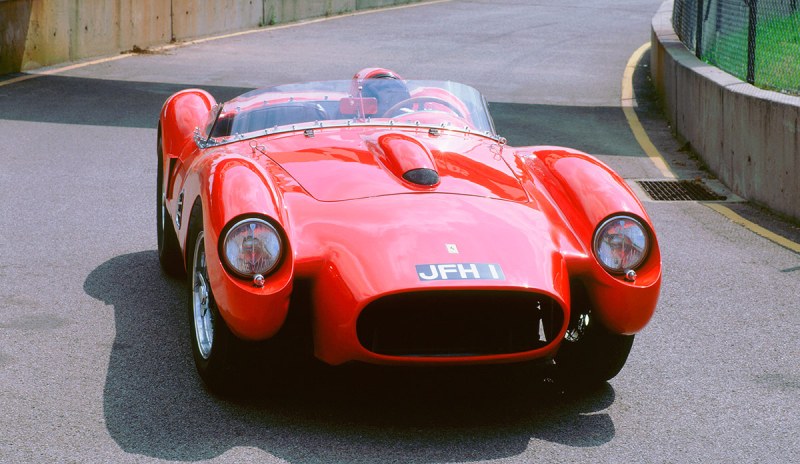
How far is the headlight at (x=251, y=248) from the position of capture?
4449 millimetres

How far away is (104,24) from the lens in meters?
17.1

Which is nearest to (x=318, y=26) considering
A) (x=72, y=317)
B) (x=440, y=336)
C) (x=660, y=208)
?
(x=660, y=208)

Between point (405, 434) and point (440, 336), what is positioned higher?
point (440, 336)

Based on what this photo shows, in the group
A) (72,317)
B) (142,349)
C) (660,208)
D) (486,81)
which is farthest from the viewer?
(486,81)

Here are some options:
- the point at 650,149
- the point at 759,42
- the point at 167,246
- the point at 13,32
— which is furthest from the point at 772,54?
the point at 13,32

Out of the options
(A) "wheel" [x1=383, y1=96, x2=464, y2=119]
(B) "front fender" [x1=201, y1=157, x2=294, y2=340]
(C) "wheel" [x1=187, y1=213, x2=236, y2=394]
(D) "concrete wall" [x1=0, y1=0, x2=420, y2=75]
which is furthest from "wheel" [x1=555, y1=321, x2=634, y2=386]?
(D) "concrete wall" [x1=0, y1=0, x2=420, y2=75]

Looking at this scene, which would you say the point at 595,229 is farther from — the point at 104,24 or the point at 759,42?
the point at 104,24

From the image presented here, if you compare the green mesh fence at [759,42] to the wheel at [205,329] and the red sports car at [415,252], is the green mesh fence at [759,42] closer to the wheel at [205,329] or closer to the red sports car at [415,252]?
the red sports car at [415,252]

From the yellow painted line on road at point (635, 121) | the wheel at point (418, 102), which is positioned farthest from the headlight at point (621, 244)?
the yellow painted line on road at point (635, 121)

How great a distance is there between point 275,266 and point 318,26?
18949mm

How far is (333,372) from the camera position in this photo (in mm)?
5039

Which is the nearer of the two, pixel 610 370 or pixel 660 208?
pixel 610 370

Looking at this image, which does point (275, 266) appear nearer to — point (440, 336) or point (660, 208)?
point (440, 336)

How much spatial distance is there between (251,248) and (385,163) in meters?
1.00
